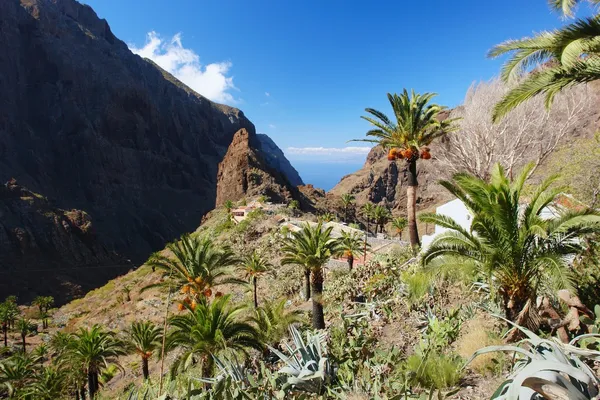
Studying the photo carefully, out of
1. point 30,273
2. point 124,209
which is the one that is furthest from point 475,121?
point 124,209

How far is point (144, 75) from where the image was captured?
18488 centimetres

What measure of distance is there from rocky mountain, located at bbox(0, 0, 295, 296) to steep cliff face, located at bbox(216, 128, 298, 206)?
2480 inches

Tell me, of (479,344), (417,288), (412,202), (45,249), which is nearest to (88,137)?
(45,249)

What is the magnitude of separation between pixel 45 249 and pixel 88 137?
61.9 m

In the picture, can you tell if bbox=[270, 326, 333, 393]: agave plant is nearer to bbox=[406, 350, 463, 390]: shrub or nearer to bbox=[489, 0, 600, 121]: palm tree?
bbox=[406, 350, 463, 390]: shrub

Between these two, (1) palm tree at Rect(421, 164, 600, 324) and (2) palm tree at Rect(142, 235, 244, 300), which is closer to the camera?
(1) palm tree at Rect(421, 164, 600, 324)

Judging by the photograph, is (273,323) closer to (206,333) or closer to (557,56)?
(206,333)

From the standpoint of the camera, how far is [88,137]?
456 ft

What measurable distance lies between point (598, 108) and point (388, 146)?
14.6m

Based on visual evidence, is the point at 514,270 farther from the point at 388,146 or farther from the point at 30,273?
the point at 30,273

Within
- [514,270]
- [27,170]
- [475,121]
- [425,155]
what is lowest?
[514,270]

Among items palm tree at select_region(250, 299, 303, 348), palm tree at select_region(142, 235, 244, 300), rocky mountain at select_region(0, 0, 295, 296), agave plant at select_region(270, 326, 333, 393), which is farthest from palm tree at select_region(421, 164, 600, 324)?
rocky mountain at select_region(0, 0, 295, 296)

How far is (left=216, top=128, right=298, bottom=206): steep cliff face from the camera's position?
228ft

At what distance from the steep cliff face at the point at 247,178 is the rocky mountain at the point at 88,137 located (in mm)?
62989
